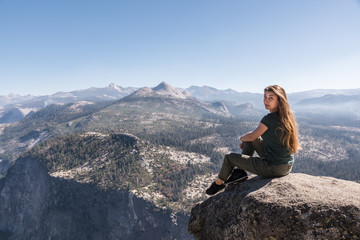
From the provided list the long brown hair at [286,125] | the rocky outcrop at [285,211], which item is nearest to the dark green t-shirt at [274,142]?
the long brown hair at [286,125]

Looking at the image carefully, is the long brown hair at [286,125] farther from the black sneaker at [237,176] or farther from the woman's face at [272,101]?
the black sneaker at [237,176]

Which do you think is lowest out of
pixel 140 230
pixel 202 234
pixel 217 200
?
pixel 140 230

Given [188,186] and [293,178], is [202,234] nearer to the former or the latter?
[293,178]

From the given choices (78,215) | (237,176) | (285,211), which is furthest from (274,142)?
(78,215)

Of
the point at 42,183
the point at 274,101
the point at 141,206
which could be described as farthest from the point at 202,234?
the point at 42,183

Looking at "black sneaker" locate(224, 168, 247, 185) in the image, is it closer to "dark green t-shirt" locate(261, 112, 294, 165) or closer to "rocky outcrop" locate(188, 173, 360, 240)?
"rocky outcrop" locate(188, 173, 360, 240)

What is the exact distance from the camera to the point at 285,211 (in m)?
8.16

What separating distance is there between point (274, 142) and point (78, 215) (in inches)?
7257

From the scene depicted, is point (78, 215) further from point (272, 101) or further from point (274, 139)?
point (272, 101)

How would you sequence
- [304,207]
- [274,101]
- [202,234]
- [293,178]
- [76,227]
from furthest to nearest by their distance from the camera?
[76,227] → [202,234] → [293,178] → [274,101] → [304,207]

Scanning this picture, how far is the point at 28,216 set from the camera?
168625mm

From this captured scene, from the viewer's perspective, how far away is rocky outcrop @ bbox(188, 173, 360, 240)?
287 inches

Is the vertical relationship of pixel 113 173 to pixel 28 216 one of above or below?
above

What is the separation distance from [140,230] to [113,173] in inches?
2192
